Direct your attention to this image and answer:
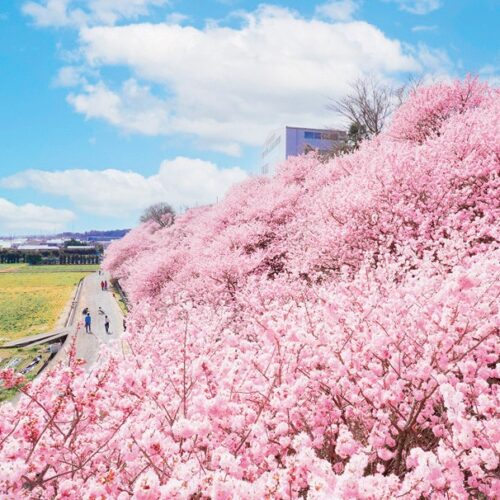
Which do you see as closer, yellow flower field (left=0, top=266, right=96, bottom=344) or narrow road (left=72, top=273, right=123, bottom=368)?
narrow road (left=72, top=273, right=123, bottom=368)

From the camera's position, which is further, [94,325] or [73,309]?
[73,309]

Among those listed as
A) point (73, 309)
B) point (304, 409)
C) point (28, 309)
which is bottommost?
point (28, 309)

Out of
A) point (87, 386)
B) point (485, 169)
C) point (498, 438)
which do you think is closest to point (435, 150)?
point (485, 169)

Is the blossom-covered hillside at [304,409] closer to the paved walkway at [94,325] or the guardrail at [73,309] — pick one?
the paved walkway at [94,325]

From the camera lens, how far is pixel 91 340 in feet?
119

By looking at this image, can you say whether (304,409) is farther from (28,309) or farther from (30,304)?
(30,304)

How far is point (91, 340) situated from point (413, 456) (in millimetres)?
35657

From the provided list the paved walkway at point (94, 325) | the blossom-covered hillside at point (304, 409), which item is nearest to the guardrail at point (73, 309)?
the paved walkway at point (94, 325)

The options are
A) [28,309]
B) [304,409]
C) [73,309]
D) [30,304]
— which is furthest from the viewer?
[30,304]

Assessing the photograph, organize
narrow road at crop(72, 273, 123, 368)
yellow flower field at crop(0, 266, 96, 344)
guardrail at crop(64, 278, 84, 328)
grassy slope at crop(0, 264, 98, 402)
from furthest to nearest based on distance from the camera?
guardrail at crop(64, 278, 84, 328), yellow flower field at crop(0, 266, 96, 344), grassy slope at crop(0, 264, 98, 402), narrow road at crop(72, 273, 123, 368)

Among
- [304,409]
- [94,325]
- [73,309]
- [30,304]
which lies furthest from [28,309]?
[304,409]

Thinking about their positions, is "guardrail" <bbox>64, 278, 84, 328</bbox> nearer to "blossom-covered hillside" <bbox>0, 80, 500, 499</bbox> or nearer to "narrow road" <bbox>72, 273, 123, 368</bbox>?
"narrow road" <bbox>72, 273, 123, 368</bbox>

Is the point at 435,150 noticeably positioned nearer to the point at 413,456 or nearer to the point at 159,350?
the point at 159,350

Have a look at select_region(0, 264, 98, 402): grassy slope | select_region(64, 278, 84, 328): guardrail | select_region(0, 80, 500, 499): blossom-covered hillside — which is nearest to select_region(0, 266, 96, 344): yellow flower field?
select_region(0, 264, 98, 402): grassy slope
